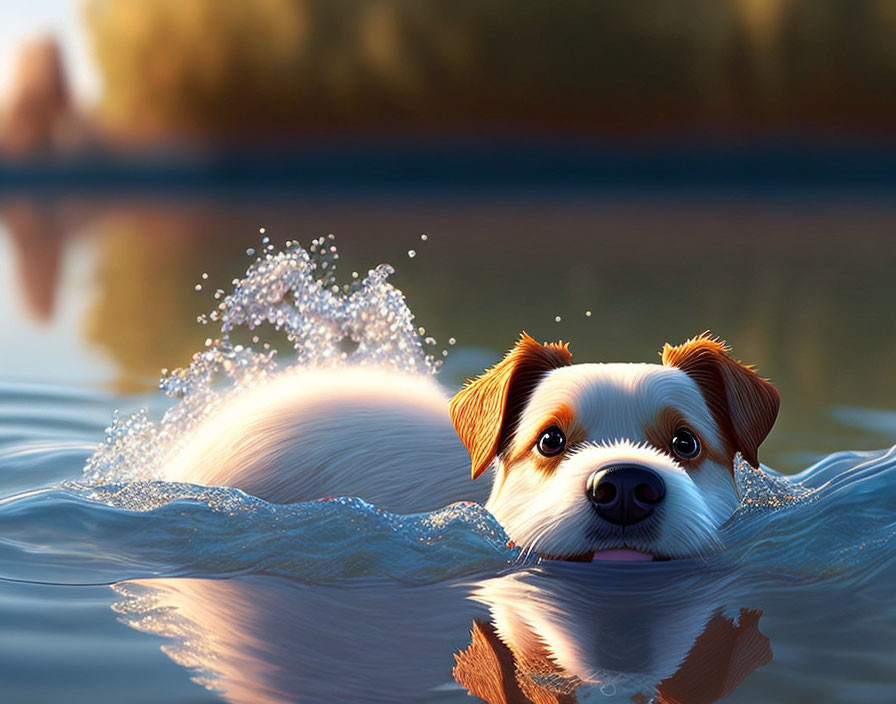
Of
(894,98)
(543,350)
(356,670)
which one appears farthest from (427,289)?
(894,98)

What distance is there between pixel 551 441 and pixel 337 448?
4.19 feet

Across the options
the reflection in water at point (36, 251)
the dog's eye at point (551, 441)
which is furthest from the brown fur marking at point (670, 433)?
the reflection in water at point (36, 251)

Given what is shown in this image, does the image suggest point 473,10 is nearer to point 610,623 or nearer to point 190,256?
point 190,256

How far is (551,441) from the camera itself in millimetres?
3908

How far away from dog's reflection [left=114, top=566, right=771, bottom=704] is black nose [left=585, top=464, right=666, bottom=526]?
32cm

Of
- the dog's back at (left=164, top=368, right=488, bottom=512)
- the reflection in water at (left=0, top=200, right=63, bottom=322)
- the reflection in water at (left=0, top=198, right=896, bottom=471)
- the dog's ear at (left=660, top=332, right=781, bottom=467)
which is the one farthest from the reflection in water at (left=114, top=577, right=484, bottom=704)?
the reflection in water at (left=0, top=200, right=63, bottom=322)

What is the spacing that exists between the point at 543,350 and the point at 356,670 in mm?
1404

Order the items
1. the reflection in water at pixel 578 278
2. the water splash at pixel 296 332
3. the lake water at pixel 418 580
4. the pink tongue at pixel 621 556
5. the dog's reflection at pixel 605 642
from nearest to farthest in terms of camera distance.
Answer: the dog's reflection at pixel 605 642, the lake water at pixel 418 580, the pink tongue at pixel 621 556, the water splash at pixel 296 332, the reflection in water at pixel 578 278

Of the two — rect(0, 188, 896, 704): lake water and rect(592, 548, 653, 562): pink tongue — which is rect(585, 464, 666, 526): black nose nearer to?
rect(592, 548, 653, 562): pink tongue

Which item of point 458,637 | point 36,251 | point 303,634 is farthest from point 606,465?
point 36,251

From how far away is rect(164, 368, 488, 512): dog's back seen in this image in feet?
15.6

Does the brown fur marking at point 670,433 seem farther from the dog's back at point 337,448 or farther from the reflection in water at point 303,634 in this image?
the dog's back at point 337,448

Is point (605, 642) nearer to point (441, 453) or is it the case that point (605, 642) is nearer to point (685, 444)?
point (685, 444)

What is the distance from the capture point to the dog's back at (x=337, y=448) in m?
4.74
